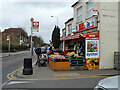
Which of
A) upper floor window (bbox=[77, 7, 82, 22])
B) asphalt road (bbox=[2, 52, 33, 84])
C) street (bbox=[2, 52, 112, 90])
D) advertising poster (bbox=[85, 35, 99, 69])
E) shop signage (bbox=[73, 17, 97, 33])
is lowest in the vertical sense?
street (bbox=[2, 52, 112, 90])

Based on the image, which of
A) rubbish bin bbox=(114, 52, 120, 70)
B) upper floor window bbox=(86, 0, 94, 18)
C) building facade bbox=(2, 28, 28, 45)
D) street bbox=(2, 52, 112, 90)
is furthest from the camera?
building facade bbox=(2, 28, 28, 45)

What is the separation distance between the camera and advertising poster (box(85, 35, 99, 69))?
469 inches

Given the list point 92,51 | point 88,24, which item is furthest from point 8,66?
point 88,24

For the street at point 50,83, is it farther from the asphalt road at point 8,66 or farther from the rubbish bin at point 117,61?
the rubbish bin at point 117,61

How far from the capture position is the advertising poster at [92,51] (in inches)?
469

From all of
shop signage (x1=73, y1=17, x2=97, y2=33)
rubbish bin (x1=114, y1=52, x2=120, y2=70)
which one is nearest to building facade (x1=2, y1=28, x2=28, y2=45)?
shop signage (x1=73, y1=17, x2=97, y2=33)

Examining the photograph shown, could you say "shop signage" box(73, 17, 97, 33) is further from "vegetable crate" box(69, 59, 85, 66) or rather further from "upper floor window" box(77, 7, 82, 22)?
"vegetable crate" box(69, 59, 85, 66)

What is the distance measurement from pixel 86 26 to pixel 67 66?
4.51 metres

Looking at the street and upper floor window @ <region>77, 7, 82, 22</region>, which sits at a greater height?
upper floor window @ <region>77, 7, 82, 22</region>

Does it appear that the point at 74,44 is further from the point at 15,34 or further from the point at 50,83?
the point at 15,34

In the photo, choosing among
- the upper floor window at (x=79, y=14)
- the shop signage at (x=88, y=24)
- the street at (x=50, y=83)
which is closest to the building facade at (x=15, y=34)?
the upper floor window at (x=79, y=14)

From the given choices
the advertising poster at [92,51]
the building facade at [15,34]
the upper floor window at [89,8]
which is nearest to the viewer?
the advertising poster at [92,51]

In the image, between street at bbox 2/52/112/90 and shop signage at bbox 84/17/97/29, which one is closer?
street at bbox 2/52/112/90

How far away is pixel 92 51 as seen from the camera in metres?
12.0
